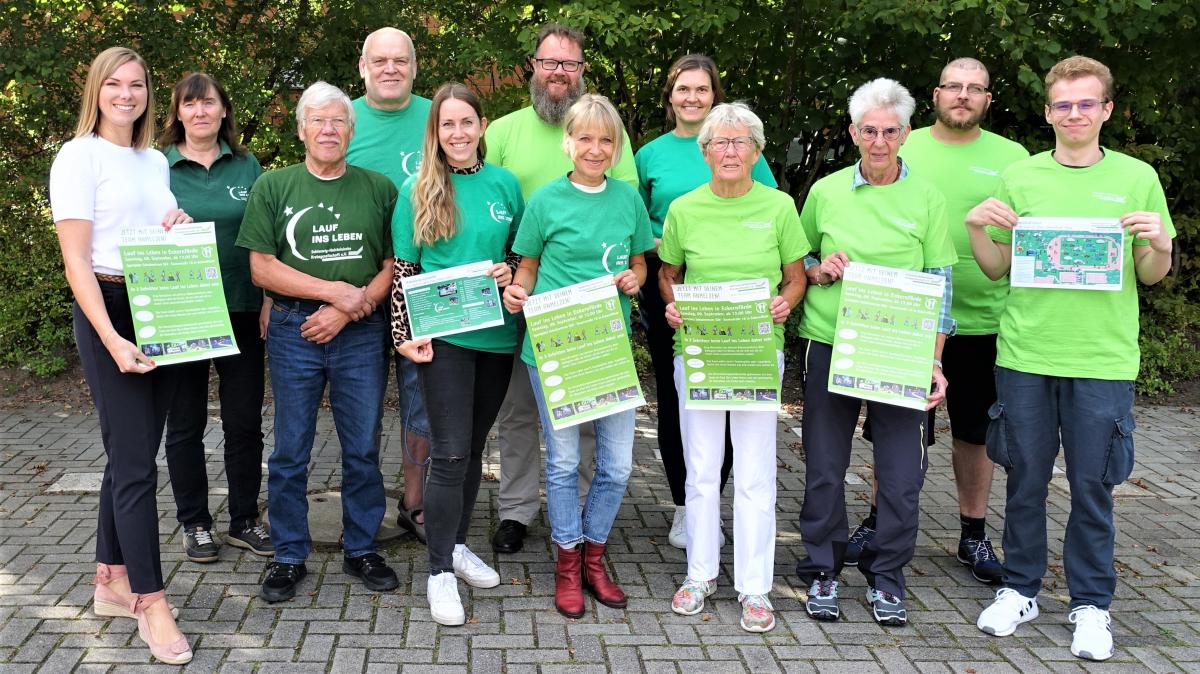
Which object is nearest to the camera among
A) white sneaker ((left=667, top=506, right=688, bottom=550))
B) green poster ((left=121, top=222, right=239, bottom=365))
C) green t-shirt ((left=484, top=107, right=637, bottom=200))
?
green poster ((left=121, top=222, right=239, bottom=365))

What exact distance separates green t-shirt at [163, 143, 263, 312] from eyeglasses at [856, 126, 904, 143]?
272 cm

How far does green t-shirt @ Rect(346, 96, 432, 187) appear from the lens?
16.0ft

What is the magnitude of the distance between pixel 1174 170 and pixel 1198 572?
228 inches

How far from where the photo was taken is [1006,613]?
4.36m

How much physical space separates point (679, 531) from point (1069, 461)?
1898mm

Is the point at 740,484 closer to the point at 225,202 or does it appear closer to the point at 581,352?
the point at 581,352

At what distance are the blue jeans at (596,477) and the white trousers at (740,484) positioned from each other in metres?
0.29

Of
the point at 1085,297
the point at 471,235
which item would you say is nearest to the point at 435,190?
the point at 471,235

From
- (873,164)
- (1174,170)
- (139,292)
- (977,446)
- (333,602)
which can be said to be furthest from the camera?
(1174,170)

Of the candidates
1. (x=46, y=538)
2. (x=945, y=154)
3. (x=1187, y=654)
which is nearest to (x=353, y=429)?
(x=46, y=538)

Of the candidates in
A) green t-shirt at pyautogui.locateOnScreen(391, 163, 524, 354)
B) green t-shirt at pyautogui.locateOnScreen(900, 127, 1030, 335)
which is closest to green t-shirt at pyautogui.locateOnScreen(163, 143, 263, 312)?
green t-shirt at pyautogui.locateOnScreen(391, 163, 524, 354)

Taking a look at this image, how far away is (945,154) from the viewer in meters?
4.68

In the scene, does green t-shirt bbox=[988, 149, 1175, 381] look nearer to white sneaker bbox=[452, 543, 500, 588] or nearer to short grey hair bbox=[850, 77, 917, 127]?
short grey hair bbox=[850, 77, 917, 127]

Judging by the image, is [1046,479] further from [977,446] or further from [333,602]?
[333,602]
